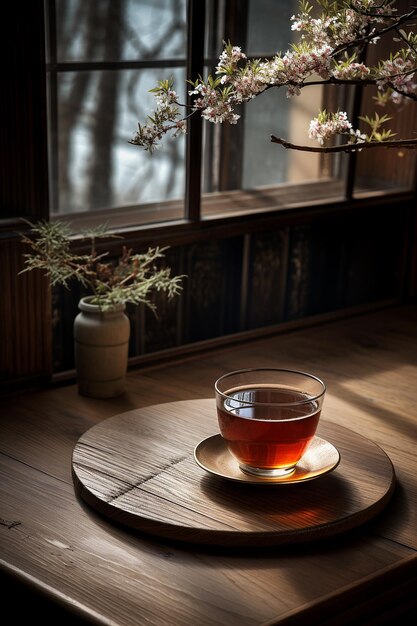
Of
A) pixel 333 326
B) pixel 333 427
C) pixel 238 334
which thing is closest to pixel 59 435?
pixel 333 427

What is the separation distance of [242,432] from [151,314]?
0.92 meters

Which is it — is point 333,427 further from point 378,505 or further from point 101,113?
point 101,113

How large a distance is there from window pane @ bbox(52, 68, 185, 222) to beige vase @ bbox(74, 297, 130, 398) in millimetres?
336

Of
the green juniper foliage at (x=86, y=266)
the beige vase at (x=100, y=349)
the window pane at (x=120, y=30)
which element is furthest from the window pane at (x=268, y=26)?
the beige vase at (x=100, y=349)

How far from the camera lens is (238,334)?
2.26 meters

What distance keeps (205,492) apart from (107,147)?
1026mm

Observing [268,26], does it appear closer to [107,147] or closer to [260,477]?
[107,147]

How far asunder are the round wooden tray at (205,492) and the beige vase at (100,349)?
12.4 inches

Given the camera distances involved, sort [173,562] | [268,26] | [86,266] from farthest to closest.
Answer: [268,26] → [86,266] → [173,562]

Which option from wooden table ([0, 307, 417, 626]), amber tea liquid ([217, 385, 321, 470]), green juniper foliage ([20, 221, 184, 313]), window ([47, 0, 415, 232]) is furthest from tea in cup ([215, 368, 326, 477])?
window ([47, 0, 415, 232])

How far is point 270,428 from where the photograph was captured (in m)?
1.20

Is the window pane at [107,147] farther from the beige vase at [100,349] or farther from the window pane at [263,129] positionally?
the beige vase at [100,349]

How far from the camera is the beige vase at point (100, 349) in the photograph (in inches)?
69.5

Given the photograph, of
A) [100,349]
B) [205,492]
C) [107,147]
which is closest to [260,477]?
[205,492]
